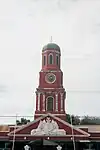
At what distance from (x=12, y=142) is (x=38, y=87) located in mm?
7780

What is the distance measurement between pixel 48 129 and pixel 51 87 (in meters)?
5.72

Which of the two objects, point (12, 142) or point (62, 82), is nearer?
point (12, 142)

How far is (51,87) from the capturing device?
48156 mm

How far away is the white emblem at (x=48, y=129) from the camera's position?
1785 inches

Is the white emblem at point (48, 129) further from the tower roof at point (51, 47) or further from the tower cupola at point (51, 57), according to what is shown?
the tower roof at point (51, 47)

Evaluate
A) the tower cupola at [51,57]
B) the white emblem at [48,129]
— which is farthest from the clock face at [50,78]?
the white emblem at [48,129]

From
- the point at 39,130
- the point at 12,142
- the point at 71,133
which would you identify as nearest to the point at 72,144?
the point at 71,133

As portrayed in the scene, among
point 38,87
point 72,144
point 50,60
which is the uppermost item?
point 50,60

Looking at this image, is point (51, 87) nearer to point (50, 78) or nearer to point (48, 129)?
point (50, 78)

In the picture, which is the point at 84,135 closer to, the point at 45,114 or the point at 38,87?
the point at 45,114

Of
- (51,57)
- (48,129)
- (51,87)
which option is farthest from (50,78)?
(48,129)

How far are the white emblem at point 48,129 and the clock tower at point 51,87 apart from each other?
6.14 ft

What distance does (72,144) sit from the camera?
151 feet

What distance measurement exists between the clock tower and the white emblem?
6.14ft
